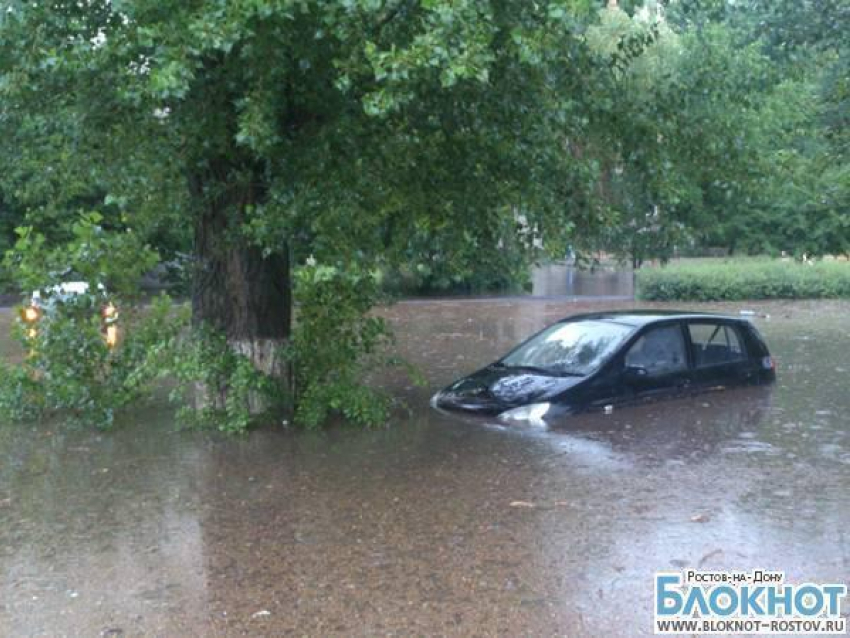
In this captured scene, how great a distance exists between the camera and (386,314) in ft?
82.6

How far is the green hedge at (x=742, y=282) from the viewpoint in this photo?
3009 centimetres

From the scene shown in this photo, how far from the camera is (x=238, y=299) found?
31.9ft

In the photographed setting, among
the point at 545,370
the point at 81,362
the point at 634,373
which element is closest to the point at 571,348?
the point at 545,370

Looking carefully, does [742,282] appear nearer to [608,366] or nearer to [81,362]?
[608,366]

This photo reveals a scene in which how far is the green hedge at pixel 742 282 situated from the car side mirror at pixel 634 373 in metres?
19.8

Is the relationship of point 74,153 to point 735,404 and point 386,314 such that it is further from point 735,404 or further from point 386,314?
point 386,314

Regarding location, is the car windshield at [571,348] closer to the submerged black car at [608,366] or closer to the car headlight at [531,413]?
the submerged black car at [608,366]

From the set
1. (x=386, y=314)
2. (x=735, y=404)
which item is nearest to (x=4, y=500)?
(x=735, y=404)

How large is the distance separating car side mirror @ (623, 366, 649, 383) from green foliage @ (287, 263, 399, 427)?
2.78 metres

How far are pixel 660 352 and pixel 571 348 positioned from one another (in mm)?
1088

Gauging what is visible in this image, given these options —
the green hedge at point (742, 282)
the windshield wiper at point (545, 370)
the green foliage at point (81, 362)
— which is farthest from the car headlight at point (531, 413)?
the green hedge at point (742, 282)

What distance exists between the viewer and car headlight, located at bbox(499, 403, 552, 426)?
1010 cm

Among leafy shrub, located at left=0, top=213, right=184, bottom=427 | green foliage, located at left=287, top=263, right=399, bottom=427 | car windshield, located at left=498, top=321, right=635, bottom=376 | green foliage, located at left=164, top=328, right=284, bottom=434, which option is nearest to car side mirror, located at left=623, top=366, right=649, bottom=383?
car windshield, located at left=498, top=321, right=635, bottom=376

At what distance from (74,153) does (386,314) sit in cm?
1650
